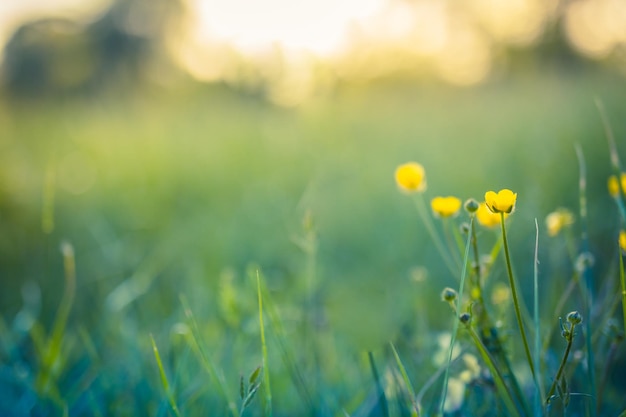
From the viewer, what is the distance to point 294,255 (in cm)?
230

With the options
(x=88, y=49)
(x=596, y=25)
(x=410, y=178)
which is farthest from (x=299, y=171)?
(x=88, y=49)

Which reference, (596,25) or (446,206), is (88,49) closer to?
(596,25)

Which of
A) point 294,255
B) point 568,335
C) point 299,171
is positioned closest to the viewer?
point 568,335

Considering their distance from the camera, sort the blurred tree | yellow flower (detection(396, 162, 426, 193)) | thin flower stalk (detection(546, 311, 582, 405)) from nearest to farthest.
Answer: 1. thin flower stalk (detection(546, 311, 582, 405))
2. yellow flower (detection(396, 162, 426, 193))
3. the blurred tree

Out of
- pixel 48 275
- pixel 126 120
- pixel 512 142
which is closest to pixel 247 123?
pixel 126 120

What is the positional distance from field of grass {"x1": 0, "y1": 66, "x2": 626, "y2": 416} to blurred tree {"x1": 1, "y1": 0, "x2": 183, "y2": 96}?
10.2 ft

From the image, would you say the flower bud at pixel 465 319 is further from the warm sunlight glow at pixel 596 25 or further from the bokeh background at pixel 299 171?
the warm sunlight glow at pixel 596 25

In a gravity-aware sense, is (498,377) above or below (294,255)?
above

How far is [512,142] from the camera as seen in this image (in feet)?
9.93

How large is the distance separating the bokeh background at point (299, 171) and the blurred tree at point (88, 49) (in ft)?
5.93

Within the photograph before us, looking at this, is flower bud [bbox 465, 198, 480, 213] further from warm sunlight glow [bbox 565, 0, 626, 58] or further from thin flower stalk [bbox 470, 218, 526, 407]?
warm sunlight glow [bbox 565, 0, 626, 58]

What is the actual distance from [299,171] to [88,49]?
7400 mm

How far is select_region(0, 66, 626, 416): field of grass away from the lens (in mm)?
932

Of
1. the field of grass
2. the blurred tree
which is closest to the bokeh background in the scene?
the field of grass
